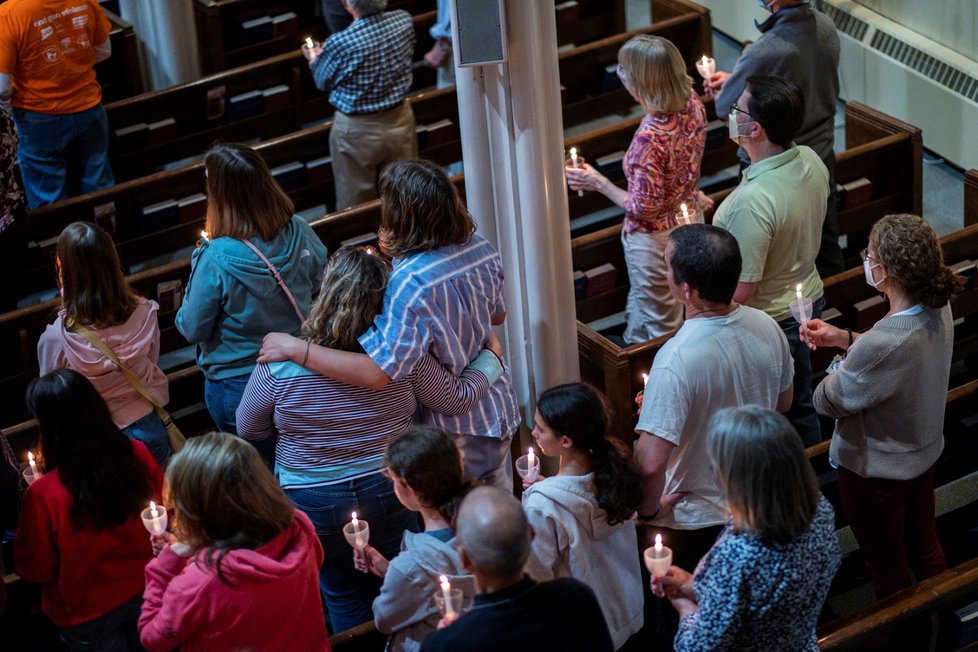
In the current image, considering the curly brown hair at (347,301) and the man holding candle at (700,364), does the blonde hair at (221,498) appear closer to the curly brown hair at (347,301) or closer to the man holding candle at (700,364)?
the curly brown hair at (347,301)

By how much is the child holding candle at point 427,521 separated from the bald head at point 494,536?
0.43 m

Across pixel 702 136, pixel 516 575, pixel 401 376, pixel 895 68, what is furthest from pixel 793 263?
pixel 895 68

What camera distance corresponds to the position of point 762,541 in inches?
108

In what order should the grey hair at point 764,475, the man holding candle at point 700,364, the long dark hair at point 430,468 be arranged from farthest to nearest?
the man holding candle at point 700,364, the long dark hair at point 430,468, the grey hair at point 764,475

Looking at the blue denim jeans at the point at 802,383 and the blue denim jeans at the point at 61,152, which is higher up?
the blue denim jeans at the point at 61,152

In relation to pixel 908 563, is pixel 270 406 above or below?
above

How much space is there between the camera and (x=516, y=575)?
8.56ft

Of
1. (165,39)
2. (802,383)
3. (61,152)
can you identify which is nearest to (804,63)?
(802,383)

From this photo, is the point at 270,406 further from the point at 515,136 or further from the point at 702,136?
the point at 702,136

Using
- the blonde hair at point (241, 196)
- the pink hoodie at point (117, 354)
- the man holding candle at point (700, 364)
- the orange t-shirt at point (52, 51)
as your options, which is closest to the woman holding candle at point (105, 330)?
the pink hoodie at point (117, 354)

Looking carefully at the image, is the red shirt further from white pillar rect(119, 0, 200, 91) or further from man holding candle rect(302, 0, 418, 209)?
white pillar rect(119, 0, 200, 91)

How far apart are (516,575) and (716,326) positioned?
1.14m

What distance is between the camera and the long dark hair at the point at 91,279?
163 inches

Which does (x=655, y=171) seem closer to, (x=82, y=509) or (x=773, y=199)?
(x=773, y=199)
